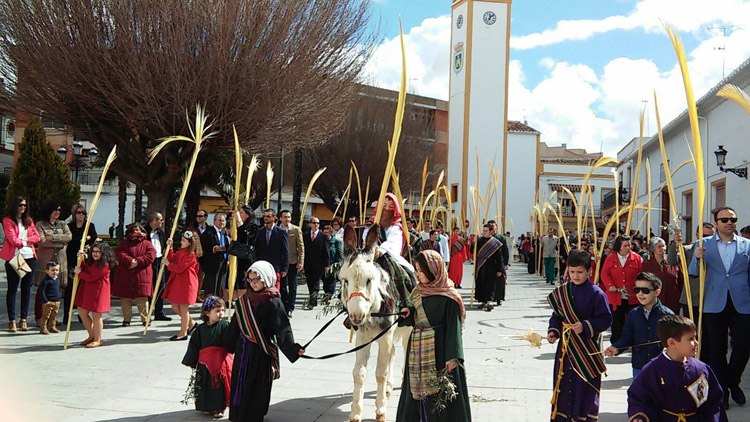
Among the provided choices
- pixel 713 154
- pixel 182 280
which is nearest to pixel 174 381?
pixel 182 280

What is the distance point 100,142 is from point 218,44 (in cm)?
379

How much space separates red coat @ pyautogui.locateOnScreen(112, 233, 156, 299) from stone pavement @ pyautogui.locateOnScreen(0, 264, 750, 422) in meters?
0.59

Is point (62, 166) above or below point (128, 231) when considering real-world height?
above

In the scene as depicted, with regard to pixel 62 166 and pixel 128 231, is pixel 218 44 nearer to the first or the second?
pixel 128 231

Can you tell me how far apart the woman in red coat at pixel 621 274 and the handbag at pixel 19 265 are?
821cm

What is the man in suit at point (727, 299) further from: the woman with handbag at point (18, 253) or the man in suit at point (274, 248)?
the woman with handbag at point (18, 253)

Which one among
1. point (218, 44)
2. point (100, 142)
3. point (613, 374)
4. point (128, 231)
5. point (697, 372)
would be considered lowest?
point (613, 374)

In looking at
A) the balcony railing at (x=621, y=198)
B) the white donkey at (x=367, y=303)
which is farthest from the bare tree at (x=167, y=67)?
the balcony railing at (x=621, y=198)

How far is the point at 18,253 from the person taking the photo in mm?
9828

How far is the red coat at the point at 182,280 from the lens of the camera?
9.98 m

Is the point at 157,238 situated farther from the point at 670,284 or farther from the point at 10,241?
the point at 670,284

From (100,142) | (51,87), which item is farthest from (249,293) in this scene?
(100,142)

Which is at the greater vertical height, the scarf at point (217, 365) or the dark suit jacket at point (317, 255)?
the dark suit jacket at point (317, 255)

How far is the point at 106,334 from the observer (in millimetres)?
10055
